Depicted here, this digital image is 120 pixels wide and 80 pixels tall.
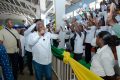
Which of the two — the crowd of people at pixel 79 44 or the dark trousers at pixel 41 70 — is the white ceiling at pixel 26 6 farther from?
the dark trousers at pixel 41 70

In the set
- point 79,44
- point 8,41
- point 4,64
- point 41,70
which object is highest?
point 8,41

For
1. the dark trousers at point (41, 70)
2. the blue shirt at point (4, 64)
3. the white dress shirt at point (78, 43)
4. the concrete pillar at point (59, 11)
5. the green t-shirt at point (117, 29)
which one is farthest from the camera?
the concrete pillar at point (59, 11)

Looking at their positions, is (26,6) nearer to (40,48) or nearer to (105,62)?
(40,48)

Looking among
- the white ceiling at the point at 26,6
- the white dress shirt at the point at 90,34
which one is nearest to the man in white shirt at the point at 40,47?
the white dress shirt at the point at 90,34

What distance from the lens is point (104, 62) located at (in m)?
3.62

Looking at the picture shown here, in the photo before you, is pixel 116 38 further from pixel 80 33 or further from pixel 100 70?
pixel 80 33

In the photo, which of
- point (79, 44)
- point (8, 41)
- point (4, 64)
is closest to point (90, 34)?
point (79, 44)

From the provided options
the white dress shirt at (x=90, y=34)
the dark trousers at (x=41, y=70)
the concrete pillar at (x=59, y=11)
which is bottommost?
the dark trousers at (x=41, y=70)

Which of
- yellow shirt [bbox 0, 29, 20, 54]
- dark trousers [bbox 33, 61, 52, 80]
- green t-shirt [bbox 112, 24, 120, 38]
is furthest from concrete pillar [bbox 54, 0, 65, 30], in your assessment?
green t-shirt [bbox 112, 24, 120, 38]

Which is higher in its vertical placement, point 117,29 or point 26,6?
point 26,6

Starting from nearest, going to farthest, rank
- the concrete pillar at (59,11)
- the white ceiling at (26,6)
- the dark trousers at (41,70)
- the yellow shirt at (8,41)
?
the dark trousers at (41,70), the yellow shirt at (8,41), the concrete pillar at (59,11), the white ceiling at (26,6)

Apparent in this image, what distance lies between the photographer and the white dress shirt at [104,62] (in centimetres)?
363

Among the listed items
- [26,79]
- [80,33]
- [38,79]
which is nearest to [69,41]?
[80,33]

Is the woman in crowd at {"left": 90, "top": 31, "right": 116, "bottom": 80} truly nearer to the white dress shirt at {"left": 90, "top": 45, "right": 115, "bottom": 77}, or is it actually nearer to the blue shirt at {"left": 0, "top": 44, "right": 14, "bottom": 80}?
the white dress shirt at {"left": 90, "top": 45, "right": 115, "bottom": 77}
